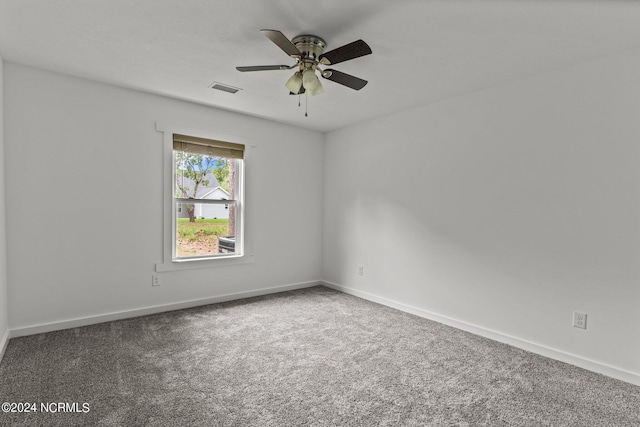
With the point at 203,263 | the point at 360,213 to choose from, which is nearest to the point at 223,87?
the point at 203,263

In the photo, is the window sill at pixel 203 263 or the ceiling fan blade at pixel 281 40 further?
the window sill at pixel 203 263

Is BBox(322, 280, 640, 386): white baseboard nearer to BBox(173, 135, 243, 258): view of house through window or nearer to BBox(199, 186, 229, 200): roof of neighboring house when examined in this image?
BBox(173, 135, 243, 258): view of house through window

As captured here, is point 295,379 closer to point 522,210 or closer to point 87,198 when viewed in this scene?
point 522,210

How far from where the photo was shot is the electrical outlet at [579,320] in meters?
2.72

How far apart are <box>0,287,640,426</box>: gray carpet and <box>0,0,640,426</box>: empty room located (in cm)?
2

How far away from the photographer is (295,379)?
2.44m

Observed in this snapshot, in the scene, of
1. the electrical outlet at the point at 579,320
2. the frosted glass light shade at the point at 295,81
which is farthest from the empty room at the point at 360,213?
the frosted glass light shade at the point at 295,81

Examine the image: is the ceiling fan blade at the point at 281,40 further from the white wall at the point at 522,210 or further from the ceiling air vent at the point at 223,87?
the white wall at the point at 522,210

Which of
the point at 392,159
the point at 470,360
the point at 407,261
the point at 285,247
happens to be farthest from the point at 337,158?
the point at 470,360

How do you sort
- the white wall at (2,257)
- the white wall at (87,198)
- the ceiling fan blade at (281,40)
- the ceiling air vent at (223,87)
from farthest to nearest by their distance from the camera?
the ceiling air vent at (223,87)
the white wall at (87,198)
the white wall at (2,257)
the ceiling fan blade at (281,40)

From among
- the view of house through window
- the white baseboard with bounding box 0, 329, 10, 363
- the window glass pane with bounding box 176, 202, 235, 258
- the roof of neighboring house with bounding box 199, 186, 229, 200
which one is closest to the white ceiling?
the view of house through window

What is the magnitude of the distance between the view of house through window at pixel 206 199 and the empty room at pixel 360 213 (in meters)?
0.03

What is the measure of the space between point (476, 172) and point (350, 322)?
202 centimetres

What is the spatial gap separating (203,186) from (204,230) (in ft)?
1.81
